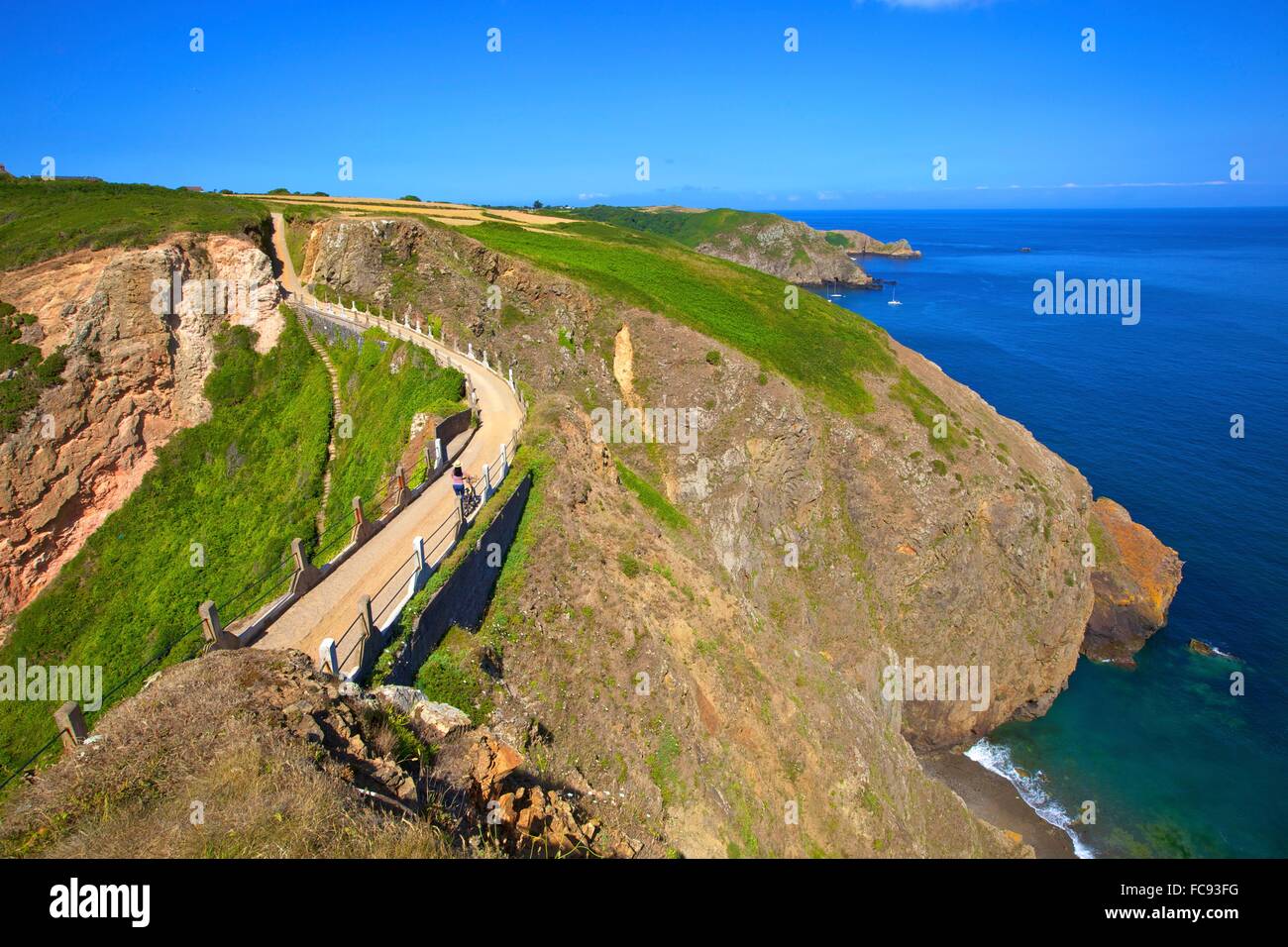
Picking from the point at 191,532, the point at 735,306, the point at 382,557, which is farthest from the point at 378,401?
the point at 735,306

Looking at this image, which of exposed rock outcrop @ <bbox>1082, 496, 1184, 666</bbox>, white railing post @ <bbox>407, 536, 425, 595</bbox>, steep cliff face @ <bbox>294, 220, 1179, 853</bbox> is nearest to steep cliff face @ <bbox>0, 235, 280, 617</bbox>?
steep cliff face @ <bbox>294, 220, 1179, 853</bbox>

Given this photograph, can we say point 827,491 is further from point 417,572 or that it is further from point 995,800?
point 417,572

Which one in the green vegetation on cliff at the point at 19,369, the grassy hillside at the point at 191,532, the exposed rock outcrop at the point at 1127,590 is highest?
the green vegetation on cliff at the point at 19,369

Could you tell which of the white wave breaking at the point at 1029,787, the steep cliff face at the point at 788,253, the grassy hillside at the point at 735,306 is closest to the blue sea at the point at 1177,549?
the white wave breaking at the point at 1029,787

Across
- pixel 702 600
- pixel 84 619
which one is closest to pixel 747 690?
pixel 702 600

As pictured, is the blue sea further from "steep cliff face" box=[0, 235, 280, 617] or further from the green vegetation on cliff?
the green vegetation on cliff

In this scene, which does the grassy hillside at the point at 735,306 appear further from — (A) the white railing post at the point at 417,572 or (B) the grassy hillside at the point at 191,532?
(A) the white railing post at the point at 417,572
